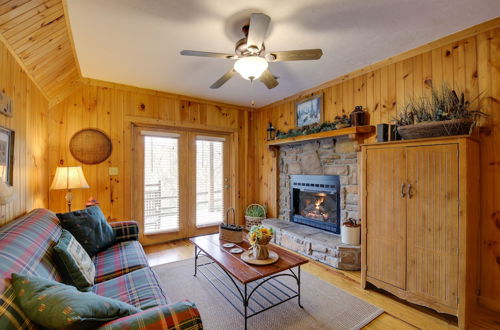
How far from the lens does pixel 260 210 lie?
4.59 m

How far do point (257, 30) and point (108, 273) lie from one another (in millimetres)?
2204

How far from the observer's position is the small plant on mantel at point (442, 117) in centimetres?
195

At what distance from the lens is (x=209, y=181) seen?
14.7 feet

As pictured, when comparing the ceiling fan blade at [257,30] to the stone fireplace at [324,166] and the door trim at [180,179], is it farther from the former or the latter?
the door trim at [180,179]

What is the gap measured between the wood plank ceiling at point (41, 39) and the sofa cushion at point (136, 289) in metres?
1.95

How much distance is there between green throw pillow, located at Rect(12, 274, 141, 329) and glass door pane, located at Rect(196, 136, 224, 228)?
3.32m

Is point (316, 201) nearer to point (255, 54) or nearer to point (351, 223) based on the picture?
point (351, 223)

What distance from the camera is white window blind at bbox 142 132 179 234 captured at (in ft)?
12.7

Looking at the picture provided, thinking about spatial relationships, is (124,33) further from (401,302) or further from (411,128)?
(401,302)

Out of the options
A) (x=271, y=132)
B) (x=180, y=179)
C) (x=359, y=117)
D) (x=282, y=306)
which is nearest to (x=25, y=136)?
(x=180, y=179)

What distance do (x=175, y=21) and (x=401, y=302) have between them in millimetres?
3301

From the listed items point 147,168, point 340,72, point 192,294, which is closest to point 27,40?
point 147,168

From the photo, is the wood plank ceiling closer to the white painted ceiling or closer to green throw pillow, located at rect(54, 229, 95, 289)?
the white painted ceiling

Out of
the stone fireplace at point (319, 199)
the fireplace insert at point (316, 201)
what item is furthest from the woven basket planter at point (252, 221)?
the fireplace insert at point (316, 201)
